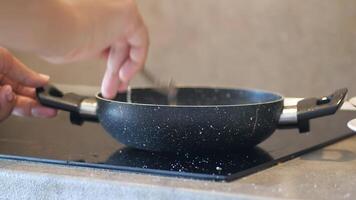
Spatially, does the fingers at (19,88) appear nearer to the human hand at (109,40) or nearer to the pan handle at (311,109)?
the human hand at (109,40)

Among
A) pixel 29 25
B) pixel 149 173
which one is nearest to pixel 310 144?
pixel 149 173

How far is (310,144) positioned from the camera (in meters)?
0.72

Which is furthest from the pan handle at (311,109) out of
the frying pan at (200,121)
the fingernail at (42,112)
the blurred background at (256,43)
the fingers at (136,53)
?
the blurred background at (256,43)

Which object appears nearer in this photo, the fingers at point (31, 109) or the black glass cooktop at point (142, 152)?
the black glass cooktop at point (142, 152)

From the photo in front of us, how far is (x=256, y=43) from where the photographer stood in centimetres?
152

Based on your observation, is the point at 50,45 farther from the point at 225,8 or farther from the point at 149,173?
the point at 225,8

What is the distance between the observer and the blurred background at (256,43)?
145 centimetres

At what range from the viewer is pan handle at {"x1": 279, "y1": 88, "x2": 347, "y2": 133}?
695mm

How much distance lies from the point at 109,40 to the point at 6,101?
27cm

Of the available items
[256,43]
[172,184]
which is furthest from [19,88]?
[256,43]

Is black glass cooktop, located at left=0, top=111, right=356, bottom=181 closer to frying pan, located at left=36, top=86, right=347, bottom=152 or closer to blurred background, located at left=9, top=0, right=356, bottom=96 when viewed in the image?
frying pan, located at left=36, top=86, right=347, bottom=152

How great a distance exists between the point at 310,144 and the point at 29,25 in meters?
0.35

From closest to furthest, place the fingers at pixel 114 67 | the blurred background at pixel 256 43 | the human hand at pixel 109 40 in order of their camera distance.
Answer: the human hand at pixel 109 40
the fingers at pixel 114 67
the blurred background at pixel 256 43

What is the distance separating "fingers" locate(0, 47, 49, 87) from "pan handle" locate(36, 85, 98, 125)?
3 centimetres
